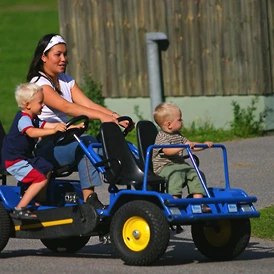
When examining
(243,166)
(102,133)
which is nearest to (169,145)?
(102,133)

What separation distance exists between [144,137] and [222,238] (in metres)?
1.04

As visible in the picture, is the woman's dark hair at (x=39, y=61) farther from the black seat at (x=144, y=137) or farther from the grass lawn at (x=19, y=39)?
the grass lawn at (x=19, y=39)

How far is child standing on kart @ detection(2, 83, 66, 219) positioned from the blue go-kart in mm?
151

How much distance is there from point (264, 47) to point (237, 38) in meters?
0.52

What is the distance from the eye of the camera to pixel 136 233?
7.89 metres

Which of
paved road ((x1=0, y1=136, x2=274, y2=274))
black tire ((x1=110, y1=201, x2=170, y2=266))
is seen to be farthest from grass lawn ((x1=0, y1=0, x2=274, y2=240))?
black tire ((x1=110, y1=201, x2=170, y2=266))

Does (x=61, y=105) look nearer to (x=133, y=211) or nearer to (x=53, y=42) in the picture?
(x=53, y=42)

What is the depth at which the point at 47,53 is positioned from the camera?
888 cm

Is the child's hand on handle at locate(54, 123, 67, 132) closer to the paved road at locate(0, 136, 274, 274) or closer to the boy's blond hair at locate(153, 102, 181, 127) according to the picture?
the boy's blond hair at locate(153, 102, 181, 127)

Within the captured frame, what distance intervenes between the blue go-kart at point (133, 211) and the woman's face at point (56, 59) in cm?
68

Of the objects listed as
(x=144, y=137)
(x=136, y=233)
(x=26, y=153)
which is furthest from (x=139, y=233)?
(x=26, y=153)

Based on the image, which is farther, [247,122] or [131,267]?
[247,122]

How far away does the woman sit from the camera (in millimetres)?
8391

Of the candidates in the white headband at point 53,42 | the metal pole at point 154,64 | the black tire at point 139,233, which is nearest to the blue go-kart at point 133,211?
the black tire at point 139,233
